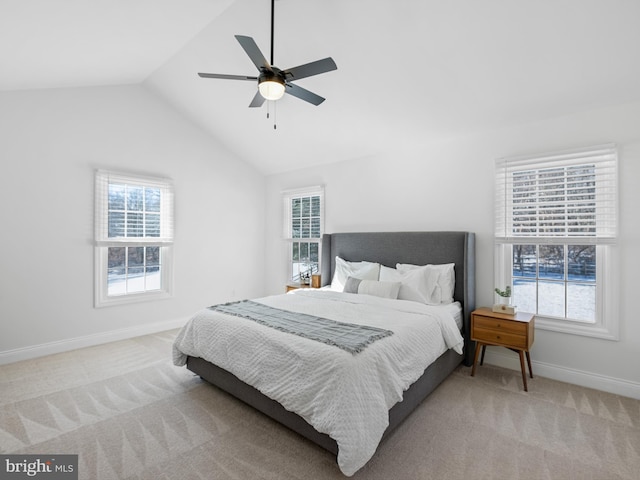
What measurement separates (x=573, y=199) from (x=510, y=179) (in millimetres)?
576

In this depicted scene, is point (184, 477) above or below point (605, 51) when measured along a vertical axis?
below

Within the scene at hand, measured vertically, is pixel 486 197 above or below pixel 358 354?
above

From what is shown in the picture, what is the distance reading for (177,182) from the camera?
15.6ft

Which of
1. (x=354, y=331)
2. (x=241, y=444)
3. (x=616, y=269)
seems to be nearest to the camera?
(x=241, y=444)

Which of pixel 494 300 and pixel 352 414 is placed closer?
pixel 352 414

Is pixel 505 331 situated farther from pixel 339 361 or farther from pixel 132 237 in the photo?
pixel 132 237

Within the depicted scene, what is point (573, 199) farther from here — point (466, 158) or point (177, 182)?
point (177, 182)

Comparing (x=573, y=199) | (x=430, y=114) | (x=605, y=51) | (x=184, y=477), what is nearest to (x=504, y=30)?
(x=605, y=51)

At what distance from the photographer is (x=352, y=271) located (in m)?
4.14

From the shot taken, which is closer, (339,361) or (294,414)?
(339,361)

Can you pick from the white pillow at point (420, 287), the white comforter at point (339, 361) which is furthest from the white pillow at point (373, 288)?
the white comforter at point (339, 361)

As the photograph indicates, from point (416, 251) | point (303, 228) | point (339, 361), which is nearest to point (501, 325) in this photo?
point (416, 251)

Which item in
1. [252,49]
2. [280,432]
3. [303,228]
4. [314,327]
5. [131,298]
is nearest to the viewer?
[252,49]

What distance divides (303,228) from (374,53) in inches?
119
